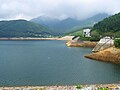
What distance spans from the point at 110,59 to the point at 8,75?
31595 millimetres

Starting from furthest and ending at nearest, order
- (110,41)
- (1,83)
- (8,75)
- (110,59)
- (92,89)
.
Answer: (110,41) → (110,59) → (8,75) → (1,83) → (92,89)

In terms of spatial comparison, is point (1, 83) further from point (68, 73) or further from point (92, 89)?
point (92, 89)

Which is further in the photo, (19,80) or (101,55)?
(101,55)

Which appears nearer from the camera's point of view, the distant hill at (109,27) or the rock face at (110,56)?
the rock face at (110,56)

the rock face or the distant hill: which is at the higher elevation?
the distant hill

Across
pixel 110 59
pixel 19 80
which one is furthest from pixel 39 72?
pixel 110 59

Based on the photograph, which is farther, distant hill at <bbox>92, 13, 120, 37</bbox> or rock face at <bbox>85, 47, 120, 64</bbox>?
distant hill at <bbox>92, 13, 120, 37</bbox>

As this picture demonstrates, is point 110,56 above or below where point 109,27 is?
below

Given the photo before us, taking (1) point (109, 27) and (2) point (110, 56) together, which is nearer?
(2) point (110, 56)

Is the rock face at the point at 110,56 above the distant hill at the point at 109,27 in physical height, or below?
below

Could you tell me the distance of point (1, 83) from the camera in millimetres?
46219

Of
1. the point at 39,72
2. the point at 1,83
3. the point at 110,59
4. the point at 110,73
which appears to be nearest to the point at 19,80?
the point at 1,83

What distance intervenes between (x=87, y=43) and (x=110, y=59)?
68.3 m

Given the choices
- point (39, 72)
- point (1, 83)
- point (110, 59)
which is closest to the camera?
point (1, 83)
